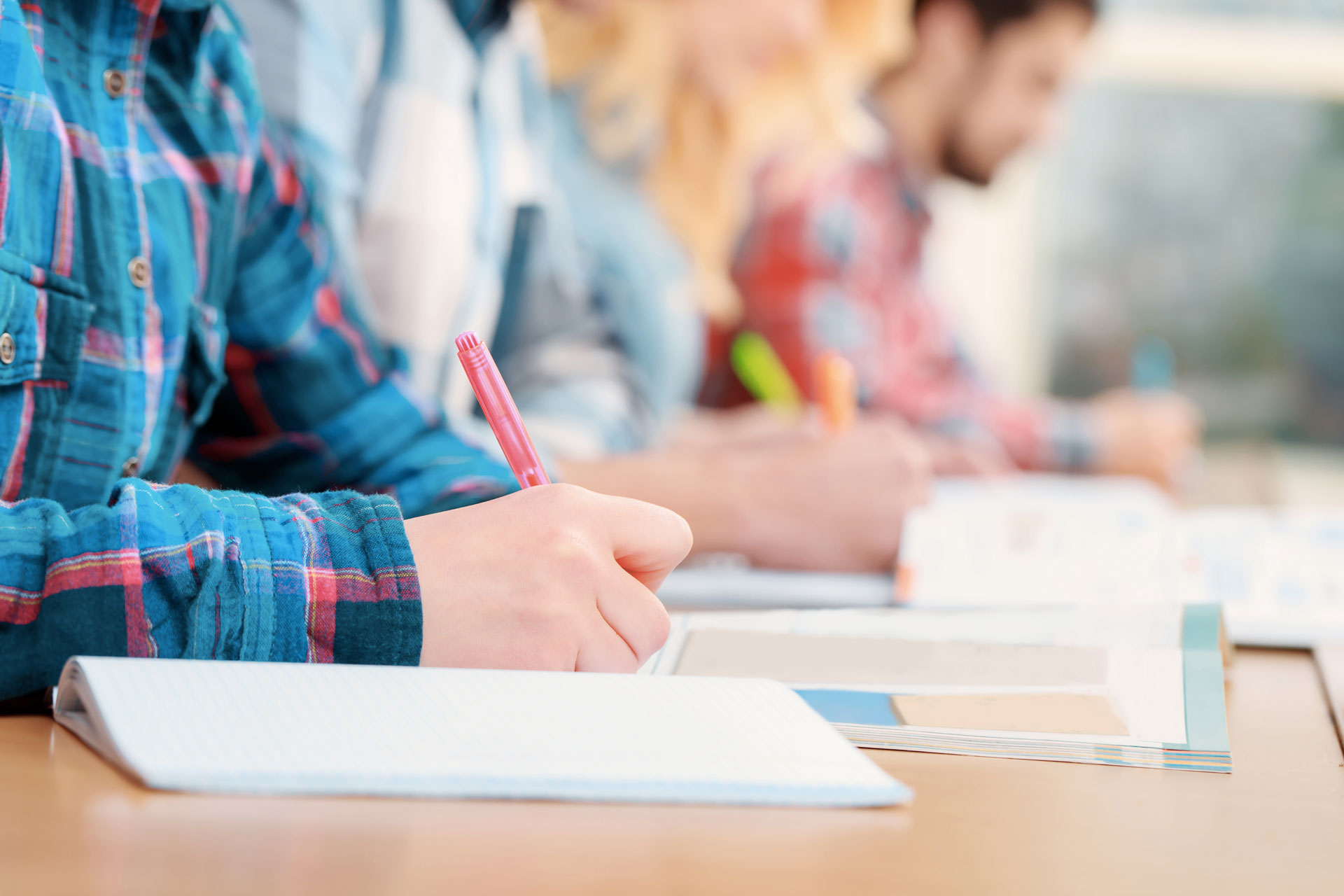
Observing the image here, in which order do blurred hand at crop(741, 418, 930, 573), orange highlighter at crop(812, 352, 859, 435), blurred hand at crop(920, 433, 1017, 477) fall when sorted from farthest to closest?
blurred hand at crop(920, 433, 1017, 477)
orange highlighter at crop(812, 352, 859, 435)
blurred hand at crop(741, 418, 930, 573)

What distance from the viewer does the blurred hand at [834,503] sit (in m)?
0.69

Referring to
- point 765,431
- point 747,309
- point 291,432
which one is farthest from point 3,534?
point 747,309

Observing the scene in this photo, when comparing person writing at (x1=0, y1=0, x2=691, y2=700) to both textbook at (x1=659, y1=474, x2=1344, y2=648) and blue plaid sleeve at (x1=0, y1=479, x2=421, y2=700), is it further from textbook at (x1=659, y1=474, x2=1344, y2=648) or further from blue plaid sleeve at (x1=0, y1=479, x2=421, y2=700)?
textbook at (x1=659, y1=474, x2=1344, y2=648)

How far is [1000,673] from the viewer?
0.41 m

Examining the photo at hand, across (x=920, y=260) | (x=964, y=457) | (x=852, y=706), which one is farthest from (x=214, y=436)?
(x=920, y=260)

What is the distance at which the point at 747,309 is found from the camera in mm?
1607

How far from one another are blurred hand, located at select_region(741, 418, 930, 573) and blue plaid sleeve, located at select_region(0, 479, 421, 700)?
39 cm

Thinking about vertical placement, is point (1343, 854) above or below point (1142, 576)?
below

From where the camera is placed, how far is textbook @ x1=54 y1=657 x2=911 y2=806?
250 millimetres

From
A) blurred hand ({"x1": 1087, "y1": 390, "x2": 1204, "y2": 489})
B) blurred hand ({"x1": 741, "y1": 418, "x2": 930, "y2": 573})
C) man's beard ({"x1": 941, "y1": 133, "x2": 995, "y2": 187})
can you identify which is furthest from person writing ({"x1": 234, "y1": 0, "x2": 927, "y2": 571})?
man's beard ({"x1": 941, "y1": 133, "x2": 995, "y2": 187})

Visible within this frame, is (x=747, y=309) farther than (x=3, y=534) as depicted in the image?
Yes

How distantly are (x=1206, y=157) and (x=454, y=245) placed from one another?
209 centimetres

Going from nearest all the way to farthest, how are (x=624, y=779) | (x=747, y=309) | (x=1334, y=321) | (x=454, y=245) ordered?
(x=624, y=779)
(x=454, y=245)
(x=747, y=309)
(x=1334, y=321)

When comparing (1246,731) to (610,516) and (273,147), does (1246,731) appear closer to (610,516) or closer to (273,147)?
(610,516)
